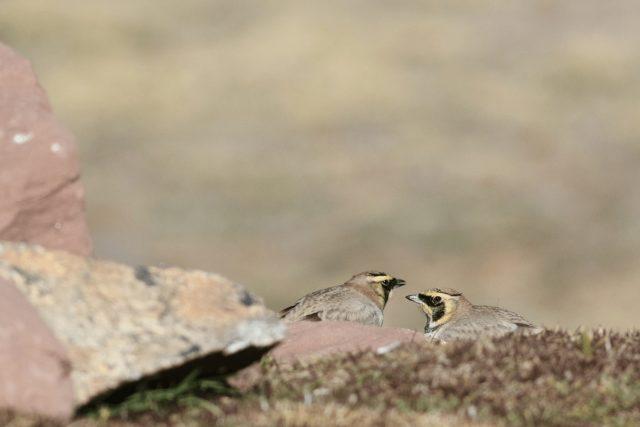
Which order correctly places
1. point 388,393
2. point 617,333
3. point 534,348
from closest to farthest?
1. point 388,393
2. point 534,348
3. point 617,333

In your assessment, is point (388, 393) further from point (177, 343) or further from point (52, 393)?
point (52, 393)

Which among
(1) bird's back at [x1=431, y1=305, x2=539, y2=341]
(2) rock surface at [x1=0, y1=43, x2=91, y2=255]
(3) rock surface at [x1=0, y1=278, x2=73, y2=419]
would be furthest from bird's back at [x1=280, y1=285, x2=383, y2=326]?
(3) rock surface at [x1=0, y1=278, x2=73, y2=419]

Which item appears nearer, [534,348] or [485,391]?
[485,391]

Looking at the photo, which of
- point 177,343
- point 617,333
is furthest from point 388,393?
point 617,333

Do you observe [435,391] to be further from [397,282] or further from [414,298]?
[397,282]

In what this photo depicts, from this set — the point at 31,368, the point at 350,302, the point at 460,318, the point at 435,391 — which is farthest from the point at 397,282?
the point at 31,368

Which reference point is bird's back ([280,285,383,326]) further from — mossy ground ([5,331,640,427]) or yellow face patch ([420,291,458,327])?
mossy ground ([5,331,640,427])
